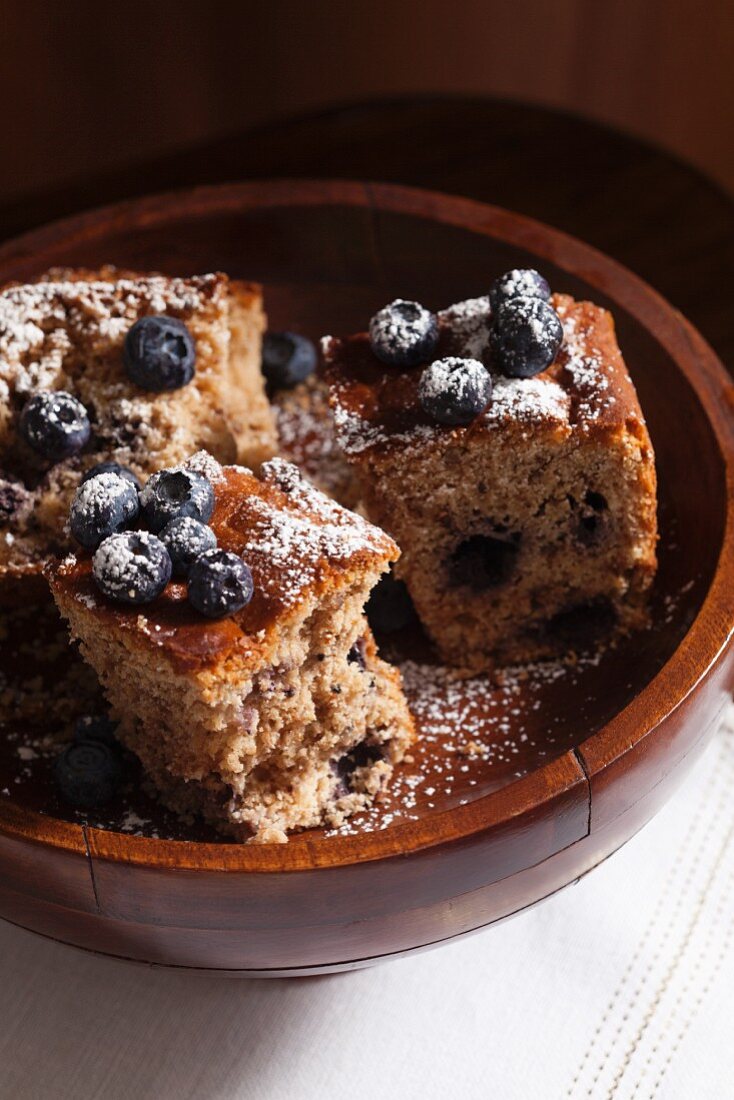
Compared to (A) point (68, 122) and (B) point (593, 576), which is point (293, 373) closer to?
(B) point (593, 576)

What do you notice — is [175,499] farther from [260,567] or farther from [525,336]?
[525,336]

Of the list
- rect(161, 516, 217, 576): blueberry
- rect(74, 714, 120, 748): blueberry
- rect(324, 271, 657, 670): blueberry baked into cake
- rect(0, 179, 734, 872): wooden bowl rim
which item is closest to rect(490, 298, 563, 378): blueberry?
rect(324, 271, 657, 670): blueberry baked into cake

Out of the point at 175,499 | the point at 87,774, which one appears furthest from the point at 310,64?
the point at 87,774

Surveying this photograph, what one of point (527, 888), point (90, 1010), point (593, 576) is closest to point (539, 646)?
point (593, 576)

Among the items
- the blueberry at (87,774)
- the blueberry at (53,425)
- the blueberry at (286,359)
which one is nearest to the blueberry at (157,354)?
the blueberry at (53,425)

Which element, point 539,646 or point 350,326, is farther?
point 350,326

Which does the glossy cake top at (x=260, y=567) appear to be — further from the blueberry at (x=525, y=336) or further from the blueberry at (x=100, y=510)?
the blueberry at (x=525, y=336)

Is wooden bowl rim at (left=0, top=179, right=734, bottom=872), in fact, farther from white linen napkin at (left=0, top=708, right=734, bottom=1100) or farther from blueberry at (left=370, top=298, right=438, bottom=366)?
blueberry at (left=370, top=298, right=438, bottom=366)
